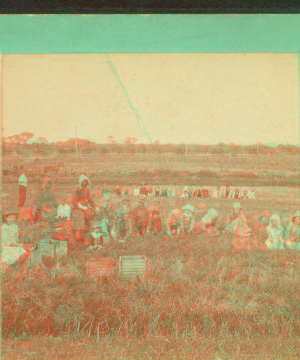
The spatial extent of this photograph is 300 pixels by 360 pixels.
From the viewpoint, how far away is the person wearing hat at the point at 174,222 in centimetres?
360

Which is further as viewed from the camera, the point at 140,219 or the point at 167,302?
the point at 140,219

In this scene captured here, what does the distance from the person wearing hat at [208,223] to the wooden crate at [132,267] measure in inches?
29.0

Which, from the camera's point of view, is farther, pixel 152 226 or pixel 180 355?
pixel 152 226

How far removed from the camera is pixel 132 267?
137 inches

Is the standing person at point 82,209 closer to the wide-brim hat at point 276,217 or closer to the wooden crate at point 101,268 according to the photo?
the wooden crate at point 101,268

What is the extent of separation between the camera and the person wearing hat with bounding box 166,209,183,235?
3600 millimetres

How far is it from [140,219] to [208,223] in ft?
2.64

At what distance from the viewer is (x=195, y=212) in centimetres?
361

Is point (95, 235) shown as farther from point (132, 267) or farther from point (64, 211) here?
point (132, 267)

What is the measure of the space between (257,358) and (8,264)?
294 cm

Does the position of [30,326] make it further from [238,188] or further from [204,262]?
[238,188]

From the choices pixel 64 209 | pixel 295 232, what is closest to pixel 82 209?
pixel 64 209
